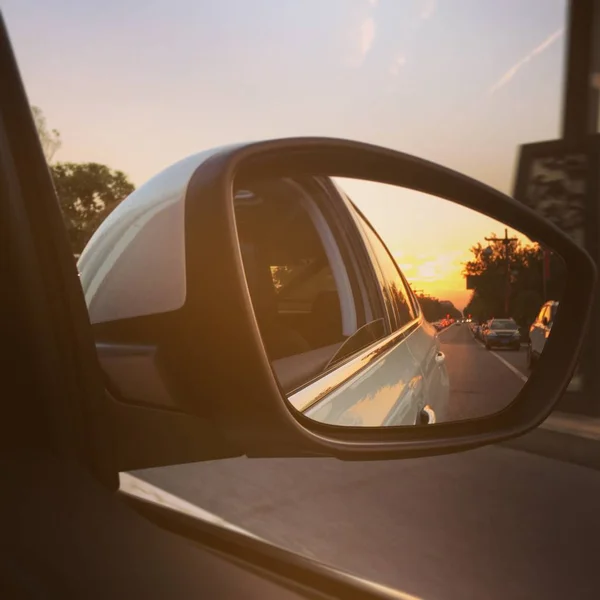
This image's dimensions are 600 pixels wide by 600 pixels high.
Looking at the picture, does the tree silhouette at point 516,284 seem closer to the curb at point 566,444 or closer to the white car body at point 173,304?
the white car body at point 173,304

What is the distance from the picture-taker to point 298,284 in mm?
1701

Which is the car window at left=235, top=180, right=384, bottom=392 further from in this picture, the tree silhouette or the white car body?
the tree silhouette

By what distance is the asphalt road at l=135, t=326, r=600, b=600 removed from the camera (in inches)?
173

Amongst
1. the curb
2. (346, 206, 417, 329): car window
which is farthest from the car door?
the curb

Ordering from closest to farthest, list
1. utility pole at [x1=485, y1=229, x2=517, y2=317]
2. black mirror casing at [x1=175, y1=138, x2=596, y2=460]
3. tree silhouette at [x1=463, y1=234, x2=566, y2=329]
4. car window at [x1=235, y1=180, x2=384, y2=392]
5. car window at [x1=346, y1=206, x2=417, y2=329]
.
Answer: black mirror casing at [x1=175, y1=138, x2=596, y2=460], car window at [x1=235, y1=180, x2=384, y2=392], tree silhouette at [x1=463, y1=234, x2=566, y2=329], utility pole at [x1=485, y1=229, x2=517, y2=317], car window at [x1=346, y1=206, x2=417, y2=329]

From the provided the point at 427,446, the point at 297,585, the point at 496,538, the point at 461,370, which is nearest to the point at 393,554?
the point at 496,538

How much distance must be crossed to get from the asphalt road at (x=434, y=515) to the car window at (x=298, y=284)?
1203 mm

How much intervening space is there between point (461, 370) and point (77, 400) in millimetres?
1387

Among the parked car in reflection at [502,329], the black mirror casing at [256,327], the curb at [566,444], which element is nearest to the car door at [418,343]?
the parked car in reflection at [502,329]

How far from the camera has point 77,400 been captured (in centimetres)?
112

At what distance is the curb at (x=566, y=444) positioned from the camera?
7480mm

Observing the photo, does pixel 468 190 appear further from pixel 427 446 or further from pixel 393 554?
pixel 393 554

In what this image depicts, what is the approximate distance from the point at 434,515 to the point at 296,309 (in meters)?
4.51

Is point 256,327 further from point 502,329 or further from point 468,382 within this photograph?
point 502,329
